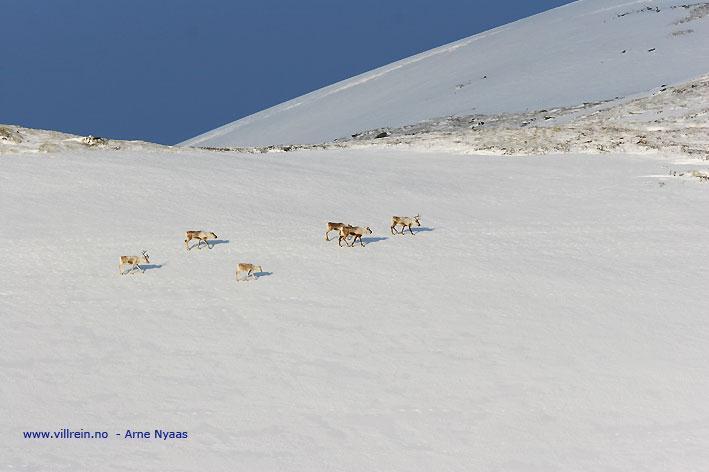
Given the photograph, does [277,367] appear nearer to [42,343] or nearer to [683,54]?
[42,343]

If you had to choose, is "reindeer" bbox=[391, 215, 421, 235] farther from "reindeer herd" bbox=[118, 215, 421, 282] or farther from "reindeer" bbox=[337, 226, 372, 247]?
"reindeer" bbox=[337, 226, 372, 247]

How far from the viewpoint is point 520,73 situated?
52969 millimetres

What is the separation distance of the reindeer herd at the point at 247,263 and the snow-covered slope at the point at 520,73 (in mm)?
25308

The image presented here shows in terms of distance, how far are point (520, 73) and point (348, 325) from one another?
41107mm

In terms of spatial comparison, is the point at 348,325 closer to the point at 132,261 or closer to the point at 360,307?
the point at 360,307

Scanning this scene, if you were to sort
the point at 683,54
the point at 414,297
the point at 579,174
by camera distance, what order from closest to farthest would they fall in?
the point at 414,297 → the point at 579,174 → the point at 683,54

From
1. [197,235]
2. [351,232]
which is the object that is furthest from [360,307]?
[197,235]

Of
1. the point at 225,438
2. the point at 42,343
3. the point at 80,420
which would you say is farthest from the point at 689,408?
the point at 42,343

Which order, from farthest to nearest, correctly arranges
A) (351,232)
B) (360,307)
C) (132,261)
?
(351,232), (132,261), (360,307)

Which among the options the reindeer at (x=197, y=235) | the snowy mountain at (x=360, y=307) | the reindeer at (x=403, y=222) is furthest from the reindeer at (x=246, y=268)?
the reindeer at (x=403, y=222)

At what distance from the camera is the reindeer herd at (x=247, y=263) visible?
1642 cm

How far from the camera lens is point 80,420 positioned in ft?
37.5

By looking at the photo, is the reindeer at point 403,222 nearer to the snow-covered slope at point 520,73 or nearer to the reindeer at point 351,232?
the reindeer at point 351,232

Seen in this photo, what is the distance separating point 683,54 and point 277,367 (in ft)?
133
